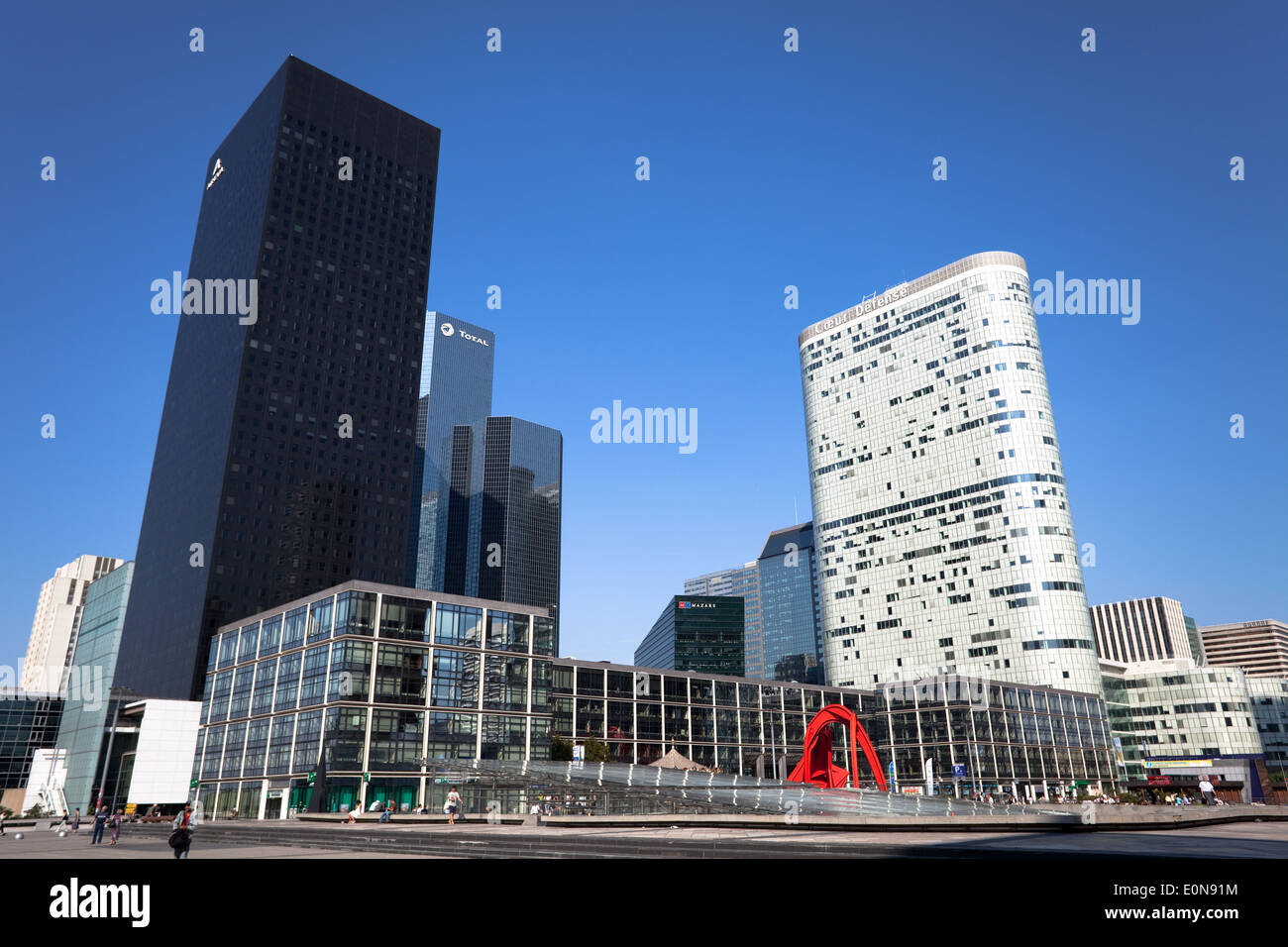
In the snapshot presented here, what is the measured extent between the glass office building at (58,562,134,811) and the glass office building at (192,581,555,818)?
1072 inches

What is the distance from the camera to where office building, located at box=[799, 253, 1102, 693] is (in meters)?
138

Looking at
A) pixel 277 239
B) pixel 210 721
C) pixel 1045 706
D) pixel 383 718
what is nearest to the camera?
pixel 383 718

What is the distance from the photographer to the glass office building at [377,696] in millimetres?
74562

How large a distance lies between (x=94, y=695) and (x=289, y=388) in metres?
63.1

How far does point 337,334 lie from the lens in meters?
177

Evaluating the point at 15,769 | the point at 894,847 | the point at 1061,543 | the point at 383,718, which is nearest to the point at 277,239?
the point at 15,769

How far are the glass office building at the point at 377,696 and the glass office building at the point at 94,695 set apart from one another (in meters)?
27.2

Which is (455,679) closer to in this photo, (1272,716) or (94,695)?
(94,695)

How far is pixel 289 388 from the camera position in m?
167

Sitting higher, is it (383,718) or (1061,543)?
(1061,543)

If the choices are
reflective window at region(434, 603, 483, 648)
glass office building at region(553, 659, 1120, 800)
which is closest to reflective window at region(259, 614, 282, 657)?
reflective window at region(434, 603, 483, 648)
